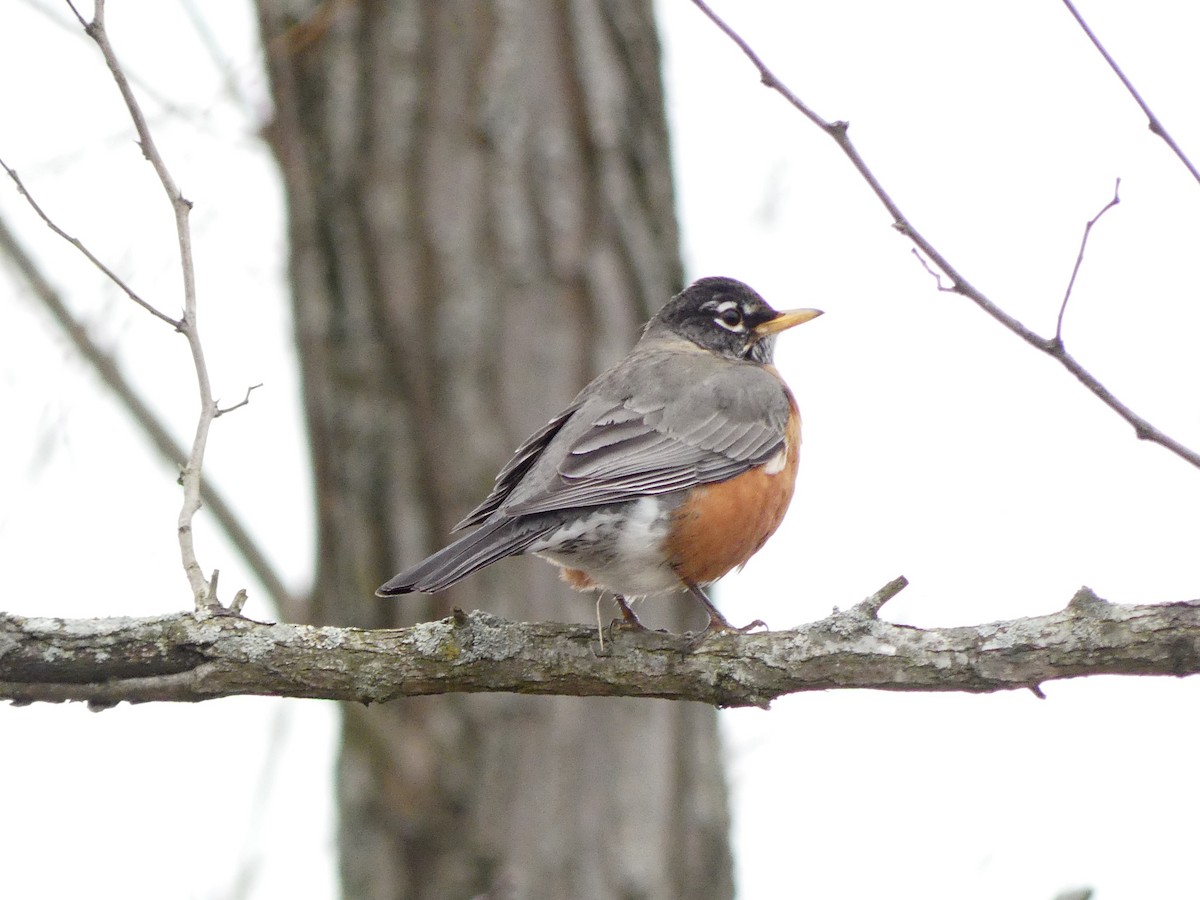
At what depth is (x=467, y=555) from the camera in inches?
129

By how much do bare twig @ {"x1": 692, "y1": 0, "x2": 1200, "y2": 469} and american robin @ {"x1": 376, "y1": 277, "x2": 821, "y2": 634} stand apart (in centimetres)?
110

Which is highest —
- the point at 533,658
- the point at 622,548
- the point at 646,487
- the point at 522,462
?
the point at 522,462

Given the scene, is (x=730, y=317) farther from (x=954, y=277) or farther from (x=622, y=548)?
(x=954, y=277)

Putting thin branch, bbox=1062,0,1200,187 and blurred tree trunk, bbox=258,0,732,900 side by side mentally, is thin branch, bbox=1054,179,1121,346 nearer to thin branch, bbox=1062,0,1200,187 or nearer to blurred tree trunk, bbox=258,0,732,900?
thin branch, bbox=1062,0,1200,187

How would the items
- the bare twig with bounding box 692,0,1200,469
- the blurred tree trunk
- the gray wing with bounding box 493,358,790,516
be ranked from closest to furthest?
the bare twig with bounding box 692,0,1200,469
the gray wing with bounding box 493,358,790,516
the blurred tree trunk

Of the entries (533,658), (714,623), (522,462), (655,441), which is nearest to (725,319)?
(655,441)

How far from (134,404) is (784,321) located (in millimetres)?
2449

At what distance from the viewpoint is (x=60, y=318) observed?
17.3 ft

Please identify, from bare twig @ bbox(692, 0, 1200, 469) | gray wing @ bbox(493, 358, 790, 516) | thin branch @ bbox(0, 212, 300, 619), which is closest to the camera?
bare twig @ bbox(692, 0, 1200, 469)

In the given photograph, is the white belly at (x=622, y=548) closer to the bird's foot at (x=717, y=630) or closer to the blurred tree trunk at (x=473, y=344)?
the bird's foot at (x=717, y=630)

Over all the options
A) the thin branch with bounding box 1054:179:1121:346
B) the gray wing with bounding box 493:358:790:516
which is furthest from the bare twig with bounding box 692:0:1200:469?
the gray wing with bounding box 493:358:790:516

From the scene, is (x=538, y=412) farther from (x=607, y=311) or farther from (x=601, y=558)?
(x=601, y=558)

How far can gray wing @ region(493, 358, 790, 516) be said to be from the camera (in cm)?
371

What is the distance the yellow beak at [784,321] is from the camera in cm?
514
